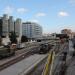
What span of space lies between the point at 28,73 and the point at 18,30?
15812 centimetres

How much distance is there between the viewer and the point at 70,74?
27.3 meters

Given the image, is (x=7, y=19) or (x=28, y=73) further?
(x=7, y=19)

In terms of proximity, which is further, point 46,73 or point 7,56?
point 7,56

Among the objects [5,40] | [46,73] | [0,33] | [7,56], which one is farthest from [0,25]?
[46,73]

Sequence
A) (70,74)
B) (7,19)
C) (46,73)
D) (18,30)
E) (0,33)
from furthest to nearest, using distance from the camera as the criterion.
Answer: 1. (18,30)
2. (7,19)
3. (0,33)
4. (70,74)
5. (46,73)

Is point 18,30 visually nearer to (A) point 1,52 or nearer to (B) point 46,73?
(A) point 1,52

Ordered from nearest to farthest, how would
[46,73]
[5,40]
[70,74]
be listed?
[46,73] < [70,74] < [5,40]

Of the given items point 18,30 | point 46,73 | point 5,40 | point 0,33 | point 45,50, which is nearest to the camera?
point 46,73

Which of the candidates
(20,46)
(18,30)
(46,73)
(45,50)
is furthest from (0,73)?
(18,30)

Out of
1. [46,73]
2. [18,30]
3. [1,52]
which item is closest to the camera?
[46,73]

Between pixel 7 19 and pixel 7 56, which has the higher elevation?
pixel 7 19

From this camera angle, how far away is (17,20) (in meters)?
192

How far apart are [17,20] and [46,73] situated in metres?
176

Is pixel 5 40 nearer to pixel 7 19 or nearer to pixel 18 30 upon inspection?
pixel 7 19
